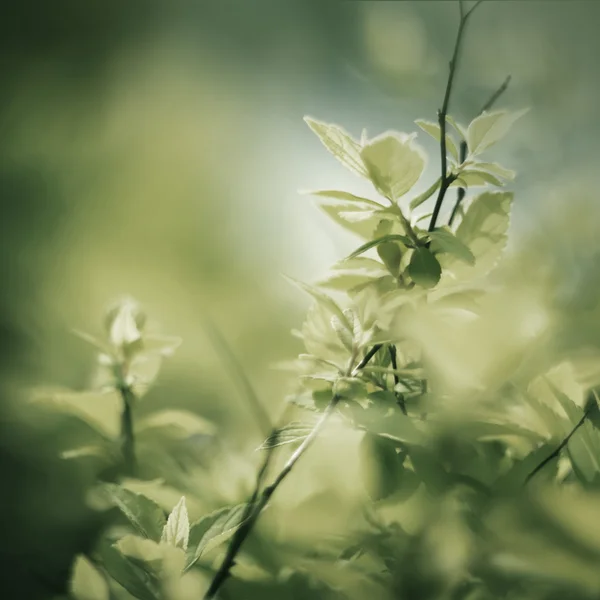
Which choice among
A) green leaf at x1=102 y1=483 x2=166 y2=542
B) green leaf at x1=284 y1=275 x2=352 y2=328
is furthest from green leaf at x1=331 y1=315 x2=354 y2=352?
green leaf at x1=102 y1=483 x2=166 y2=542

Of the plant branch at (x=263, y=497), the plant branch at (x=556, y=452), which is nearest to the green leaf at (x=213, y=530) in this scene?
the plant branch at (x=263, y=497)

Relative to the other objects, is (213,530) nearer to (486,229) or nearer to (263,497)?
(263,497)

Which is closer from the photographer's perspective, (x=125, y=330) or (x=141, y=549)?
(x=141, y=549)

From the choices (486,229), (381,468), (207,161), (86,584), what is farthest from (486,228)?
(207,161)

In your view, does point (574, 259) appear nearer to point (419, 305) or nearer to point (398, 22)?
point (419, 305)

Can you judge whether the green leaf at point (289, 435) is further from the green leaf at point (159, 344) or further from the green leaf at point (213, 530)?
the green leaf at point (159, 344)

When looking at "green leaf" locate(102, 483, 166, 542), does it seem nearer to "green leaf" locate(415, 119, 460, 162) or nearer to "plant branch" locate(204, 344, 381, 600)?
"plant branch" locate(204, 344, 381, 600)

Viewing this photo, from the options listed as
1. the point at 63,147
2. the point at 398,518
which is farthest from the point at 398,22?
the point at 398,518
